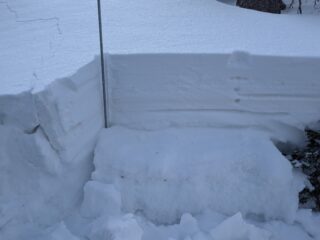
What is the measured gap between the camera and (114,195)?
1829 mm

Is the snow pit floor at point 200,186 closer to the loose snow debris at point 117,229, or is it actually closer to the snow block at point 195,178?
the snow block at point 195,178

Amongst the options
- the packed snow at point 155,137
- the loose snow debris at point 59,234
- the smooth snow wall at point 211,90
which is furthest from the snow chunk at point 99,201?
the smooth snow wall at point 211,90

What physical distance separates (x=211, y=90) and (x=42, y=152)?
3.18ft

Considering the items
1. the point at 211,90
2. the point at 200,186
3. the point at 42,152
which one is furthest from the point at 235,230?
the point at 42,152

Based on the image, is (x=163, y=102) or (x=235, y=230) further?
(x=163, y=102)

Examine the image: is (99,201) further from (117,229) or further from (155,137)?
(155,137)

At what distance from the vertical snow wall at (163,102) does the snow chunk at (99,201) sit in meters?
0.09

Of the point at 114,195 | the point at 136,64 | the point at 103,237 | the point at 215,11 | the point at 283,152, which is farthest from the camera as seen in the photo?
the point at 215,11

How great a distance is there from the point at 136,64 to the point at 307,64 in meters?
0.96

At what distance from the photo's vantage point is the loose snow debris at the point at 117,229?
1626 mm

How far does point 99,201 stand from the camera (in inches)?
71.6

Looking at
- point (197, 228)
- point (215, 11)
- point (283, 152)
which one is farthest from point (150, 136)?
point (215, 11)

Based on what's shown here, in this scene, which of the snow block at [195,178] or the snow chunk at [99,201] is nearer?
the snow chunk at [99,201]

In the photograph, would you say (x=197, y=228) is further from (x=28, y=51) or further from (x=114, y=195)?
(x=28, y=51)
